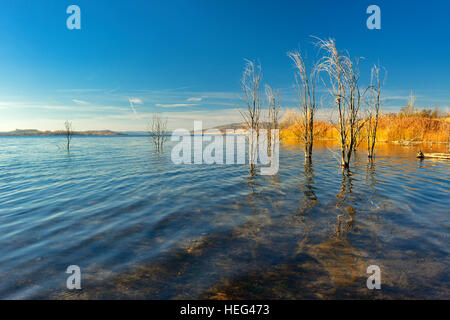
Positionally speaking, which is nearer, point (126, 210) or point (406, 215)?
point (406, 215)

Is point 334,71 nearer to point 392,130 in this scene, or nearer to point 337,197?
point 337,197

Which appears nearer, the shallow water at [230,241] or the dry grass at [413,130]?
the shallow water at [230,241]

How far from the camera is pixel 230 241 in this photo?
420 cm

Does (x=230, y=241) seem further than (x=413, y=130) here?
No

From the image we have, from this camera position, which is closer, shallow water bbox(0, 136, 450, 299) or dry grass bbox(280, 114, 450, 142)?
shallow water bbox(0, 136, 450, 299)

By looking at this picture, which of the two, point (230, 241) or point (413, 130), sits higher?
point (413, 130)

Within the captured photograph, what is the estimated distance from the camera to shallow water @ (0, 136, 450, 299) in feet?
9.51

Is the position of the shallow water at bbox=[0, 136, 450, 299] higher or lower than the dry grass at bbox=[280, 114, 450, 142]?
lower

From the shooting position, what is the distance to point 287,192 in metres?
7.55

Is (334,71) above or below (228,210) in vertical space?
above

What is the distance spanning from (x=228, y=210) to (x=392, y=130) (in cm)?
3061

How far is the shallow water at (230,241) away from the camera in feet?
9.51

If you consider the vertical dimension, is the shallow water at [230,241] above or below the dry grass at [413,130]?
below

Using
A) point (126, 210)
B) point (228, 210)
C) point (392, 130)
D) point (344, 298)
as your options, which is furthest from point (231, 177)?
point (392, 130)
